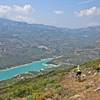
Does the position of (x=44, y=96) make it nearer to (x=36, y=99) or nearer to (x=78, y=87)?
(x=36, y=99)

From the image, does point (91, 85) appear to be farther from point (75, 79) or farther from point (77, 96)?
point (75, 79)

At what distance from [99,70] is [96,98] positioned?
1053cm

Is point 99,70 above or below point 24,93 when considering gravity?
above

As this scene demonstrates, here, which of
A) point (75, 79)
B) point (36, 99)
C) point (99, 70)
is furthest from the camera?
point (99, 70)

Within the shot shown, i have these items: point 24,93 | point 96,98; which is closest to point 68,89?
point 96,98

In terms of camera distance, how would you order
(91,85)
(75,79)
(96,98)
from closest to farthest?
(96,98), (91,85), (75,79)

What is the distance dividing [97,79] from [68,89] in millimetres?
2992

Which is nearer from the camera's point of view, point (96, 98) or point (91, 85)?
point (96, 98)

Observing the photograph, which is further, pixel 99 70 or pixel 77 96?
pixel 99 70

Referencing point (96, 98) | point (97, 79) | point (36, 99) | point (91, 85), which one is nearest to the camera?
point (96, 98)

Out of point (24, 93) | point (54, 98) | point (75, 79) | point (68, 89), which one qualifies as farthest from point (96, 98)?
point (24, 93)

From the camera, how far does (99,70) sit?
28.3m

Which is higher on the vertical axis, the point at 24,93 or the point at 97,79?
the point at 97,79

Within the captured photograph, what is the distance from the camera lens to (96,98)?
59.1 feet
